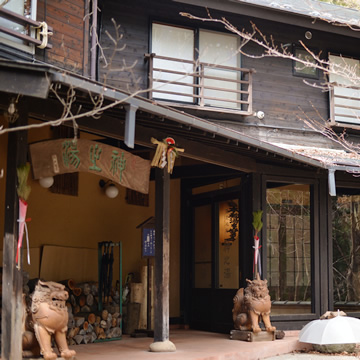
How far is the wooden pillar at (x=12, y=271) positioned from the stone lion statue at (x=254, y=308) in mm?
4300

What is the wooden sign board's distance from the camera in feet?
24.3

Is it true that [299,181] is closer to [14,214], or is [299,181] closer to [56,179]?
[56,179]

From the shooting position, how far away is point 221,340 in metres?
9.96

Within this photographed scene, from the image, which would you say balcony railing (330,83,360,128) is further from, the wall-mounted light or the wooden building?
the wall-mounted light

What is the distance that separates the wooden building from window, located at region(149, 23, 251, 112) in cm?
3

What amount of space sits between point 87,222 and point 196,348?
3076 mm

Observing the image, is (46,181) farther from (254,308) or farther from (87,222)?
(254,308)

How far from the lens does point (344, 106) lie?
45.4 feet

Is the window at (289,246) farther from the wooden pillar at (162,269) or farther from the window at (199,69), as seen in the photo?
the wooden pillar at (162,269)

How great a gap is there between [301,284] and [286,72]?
483cm

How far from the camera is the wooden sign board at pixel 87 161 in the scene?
291 inches

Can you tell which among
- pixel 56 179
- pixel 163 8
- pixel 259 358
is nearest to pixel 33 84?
pixel 56 179

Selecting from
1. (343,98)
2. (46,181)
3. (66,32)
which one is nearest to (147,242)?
(46,181)

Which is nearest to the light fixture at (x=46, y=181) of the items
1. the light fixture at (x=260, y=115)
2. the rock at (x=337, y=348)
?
the rock at (x=337, y=348)
